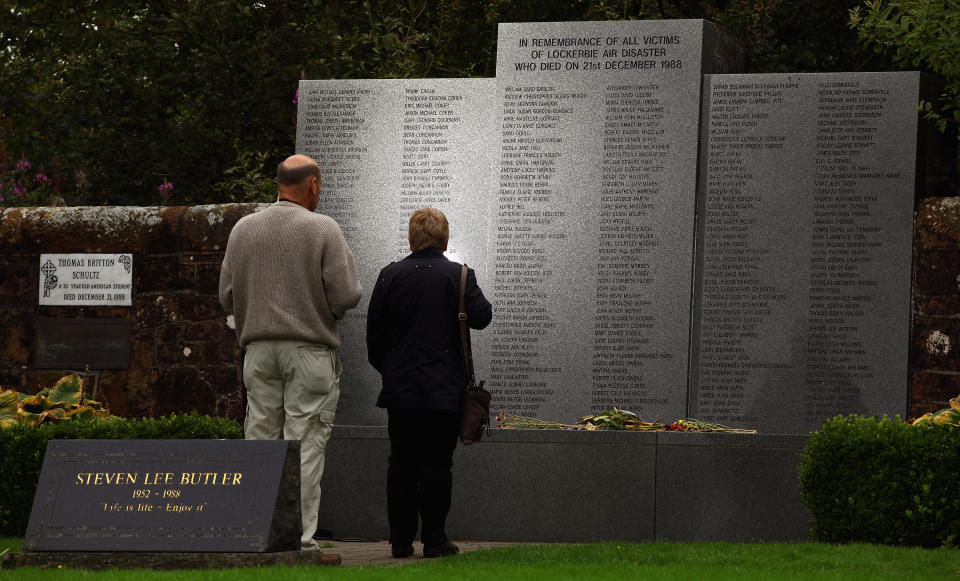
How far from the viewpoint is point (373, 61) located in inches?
478

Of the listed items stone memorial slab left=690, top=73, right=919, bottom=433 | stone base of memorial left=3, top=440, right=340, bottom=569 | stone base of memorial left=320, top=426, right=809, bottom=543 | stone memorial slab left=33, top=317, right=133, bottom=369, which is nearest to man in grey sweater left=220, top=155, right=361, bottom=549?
stone base of memorial left=3, top=440, right=340, bottom=569

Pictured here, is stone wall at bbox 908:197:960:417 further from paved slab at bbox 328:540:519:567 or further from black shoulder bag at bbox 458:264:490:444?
black shoulder bag at bbox 458:264:490:444

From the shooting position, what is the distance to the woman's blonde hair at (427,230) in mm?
6949

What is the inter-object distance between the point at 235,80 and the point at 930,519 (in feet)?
33.2

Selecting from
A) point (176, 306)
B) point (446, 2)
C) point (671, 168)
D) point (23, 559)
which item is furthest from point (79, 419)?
point (446, 2)

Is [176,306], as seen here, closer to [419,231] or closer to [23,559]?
[419,231]

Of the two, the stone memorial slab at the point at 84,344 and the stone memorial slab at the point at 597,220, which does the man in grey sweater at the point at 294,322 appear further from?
the stone memorial slab at the point at 84,344

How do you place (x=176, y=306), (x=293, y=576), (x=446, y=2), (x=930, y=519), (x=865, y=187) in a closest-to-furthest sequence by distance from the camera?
(x=293, y=576), (x=930, y=519), (x=865, y=187), (x=176, y=306), (x=446, y=2)

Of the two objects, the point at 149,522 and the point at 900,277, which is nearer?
the point at 149,522

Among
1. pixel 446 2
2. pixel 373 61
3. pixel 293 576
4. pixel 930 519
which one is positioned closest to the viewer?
pixel 293 576

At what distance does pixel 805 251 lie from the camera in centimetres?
865

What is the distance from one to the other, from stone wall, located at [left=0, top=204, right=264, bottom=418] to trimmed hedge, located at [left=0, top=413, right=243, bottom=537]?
1252 millimetres

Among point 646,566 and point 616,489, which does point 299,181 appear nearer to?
point 646,566

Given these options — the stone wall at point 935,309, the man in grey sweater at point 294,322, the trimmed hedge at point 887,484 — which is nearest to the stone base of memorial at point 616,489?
the trimmed hedge at point 887,484
